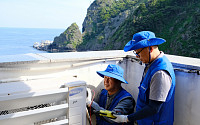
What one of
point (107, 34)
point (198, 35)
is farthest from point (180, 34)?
point (107, 34)

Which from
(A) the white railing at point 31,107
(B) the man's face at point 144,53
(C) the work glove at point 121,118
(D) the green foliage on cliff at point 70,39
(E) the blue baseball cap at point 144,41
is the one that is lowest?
(C) the work glove at point 121,118

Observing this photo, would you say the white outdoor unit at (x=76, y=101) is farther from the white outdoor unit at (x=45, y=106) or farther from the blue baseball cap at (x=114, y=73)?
the blue baseball cap at (x=114, y=73)

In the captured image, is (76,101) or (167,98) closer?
(167,98)

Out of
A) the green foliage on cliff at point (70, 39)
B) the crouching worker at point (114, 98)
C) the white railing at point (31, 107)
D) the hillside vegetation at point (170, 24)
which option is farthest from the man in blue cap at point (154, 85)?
the green foliage on cliff at point (70, 39)

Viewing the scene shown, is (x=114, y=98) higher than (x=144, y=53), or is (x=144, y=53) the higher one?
(x=144, y=53)

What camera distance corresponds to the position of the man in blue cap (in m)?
1.37

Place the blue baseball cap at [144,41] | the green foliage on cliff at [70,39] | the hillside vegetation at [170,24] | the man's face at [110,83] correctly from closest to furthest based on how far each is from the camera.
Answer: the blue baseball cap at [144,41] → the man's face at [110,83] → the hillside vegetation at [170,24] → the green foliage on cliff at [70,39]

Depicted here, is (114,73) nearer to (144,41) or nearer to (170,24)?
(144,41)

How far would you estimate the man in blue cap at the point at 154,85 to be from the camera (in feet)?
4.50

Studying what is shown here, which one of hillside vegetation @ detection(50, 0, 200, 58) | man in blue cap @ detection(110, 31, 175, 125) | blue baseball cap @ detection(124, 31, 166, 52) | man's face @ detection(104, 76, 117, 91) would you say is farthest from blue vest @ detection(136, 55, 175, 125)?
hillside vegetation @ detection(50, 0, 200, 58)

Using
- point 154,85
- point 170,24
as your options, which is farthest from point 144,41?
point 170,24

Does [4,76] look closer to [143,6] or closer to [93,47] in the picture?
[143,6]

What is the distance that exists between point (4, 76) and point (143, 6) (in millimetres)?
39189

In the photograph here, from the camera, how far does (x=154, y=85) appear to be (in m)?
1.38
